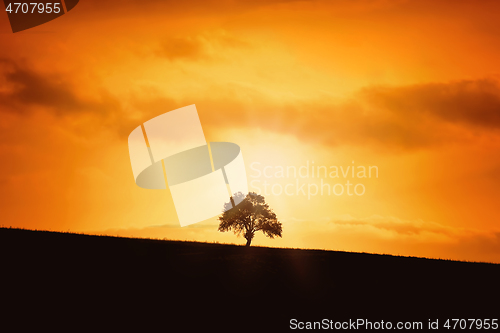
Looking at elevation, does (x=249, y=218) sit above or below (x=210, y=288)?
above

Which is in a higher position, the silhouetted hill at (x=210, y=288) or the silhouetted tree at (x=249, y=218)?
the silhouetted tree at (x=249, y=218)

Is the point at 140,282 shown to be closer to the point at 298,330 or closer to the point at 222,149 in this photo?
the point at 298,330

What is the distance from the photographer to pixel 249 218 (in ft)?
155

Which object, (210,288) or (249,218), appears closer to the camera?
(210,288)

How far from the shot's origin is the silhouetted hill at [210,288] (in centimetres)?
1440

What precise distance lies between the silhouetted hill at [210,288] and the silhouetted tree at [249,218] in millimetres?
21173

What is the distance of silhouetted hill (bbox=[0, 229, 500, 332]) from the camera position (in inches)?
567

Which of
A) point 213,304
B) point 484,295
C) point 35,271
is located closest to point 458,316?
point 484,295

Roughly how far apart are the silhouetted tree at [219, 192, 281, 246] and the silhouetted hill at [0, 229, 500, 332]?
2117 centimetres

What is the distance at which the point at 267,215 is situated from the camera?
154ft

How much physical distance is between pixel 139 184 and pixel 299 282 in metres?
13.3

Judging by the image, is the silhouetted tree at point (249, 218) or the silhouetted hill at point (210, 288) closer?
the silhouetted hill at point (210, 288)

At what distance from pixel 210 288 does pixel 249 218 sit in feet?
97.5

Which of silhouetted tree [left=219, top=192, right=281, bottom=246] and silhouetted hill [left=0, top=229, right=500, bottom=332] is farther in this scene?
silhouetted tree [left=219, top=192, right=281, bottom=246]
